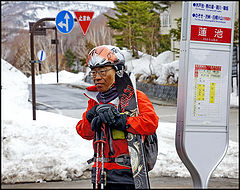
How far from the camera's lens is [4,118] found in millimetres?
6984

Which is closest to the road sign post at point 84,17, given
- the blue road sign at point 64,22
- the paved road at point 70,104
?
the blue road sign at point 64,22

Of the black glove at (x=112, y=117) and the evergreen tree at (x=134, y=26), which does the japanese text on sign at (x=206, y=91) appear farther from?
the evergreen tree at (x=134, y=26)

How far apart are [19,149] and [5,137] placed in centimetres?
47

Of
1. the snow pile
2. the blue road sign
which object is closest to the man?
the blue road sign

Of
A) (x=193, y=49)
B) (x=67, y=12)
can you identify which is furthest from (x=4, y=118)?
(x=193, y=49)

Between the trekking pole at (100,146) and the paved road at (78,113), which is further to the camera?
the paved road at (78,113)

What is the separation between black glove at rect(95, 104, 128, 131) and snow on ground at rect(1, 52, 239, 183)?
3.11m

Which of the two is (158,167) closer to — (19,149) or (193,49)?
(19,149)

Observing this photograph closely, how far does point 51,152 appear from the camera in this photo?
231 inches

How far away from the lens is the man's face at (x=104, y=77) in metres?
2.36

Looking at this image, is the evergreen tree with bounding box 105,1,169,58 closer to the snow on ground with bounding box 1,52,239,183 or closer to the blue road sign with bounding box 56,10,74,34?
the snow on ground with bounding box 1,52,239,183

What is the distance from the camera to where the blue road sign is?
19.0ft

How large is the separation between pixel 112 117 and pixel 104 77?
287mm

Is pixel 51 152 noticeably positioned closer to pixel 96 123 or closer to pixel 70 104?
pixel 96 123
